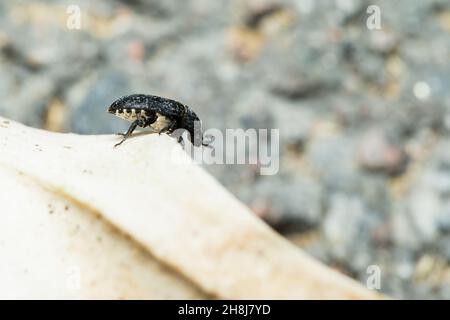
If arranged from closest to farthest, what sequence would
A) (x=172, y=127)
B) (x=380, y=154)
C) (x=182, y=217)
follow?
(x=182, y=217)
(x=172, y=127)
(x=380, y=154)

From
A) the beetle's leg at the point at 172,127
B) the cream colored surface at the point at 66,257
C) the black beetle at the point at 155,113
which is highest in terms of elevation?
the black beetle at the point at 155,113

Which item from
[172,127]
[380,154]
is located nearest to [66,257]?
[172,127]

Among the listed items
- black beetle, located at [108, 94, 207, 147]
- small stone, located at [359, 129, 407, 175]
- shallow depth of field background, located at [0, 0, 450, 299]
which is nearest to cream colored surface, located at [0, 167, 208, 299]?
black beetle, located at [108, 94, 207, 147]

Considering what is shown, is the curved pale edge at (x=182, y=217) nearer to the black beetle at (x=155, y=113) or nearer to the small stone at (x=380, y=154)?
the black beetle at (x=155, y=113)

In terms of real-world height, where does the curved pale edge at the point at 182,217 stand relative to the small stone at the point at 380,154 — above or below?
below

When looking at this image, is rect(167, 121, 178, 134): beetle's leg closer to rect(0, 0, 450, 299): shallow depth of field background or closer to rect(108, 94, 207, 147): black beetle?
rect(108, 94, 207, 147): black beetle

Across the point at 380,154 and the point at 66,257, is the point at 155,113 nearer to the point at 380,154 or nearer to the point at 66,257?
the point at 66,257

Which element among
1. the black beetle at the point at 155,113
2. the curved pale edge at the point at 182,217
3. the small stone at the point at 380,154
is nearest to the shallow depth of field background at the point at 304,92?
the small stone at the point at 380,154
